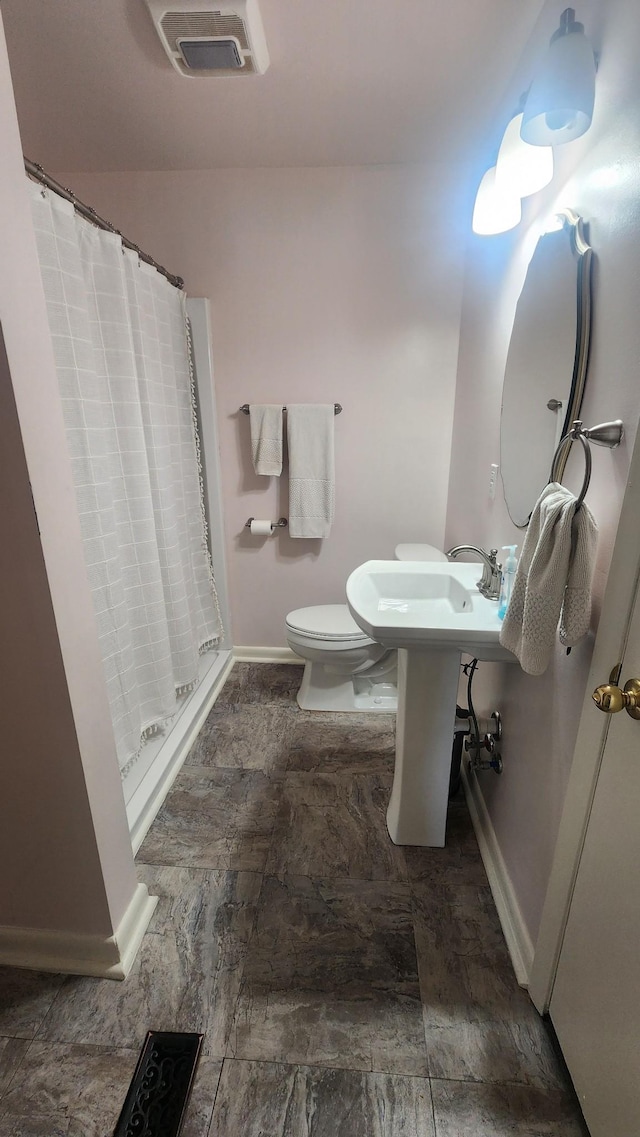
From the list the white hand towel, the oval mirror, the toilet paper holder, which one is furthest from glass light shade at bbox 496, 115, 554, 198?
the toilet paper holder

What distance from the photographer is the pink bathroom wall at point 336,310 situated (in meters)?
1.97

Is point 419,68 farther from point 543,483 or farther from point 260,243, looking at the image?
point 543,483

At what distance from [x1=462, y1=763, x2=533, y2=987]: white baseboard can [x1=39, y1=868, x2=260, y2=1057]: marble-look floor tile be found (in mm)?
658

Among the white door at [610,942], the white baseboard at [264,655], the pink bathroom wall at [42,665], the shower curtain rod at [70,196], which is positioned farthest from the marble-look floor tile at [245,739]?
the shower curtain rod at [70,196]

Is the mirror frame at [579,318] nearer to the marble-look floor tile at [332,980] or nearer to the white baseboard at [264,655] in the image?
the marble-look floor tile at [332,980]

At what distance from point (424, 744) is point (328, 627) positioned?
0.74 meters

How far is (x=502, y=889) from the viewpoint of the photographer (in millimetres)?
1295

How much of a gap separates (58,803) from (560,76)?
170 cm

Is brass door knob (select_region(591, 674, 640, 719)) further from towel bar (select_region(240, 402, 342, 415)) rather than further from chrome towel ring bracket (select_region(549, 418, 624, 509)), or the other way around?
towel bar (select_region(240, 402, 342, 415))

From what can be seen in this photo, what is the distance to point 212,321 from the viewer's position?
7.07 ft

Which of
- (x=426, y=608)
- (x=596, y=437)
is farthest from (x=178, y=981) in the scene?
(x=596, y=437)

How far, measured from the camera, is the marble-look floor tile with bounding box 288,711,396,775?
1.85m

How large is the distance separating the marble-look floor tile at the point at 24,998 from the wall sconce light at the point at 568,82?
211cm

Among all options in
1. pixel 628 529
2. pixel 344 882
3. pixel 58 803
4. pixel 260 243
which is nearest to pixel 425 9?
pixel 260 243
